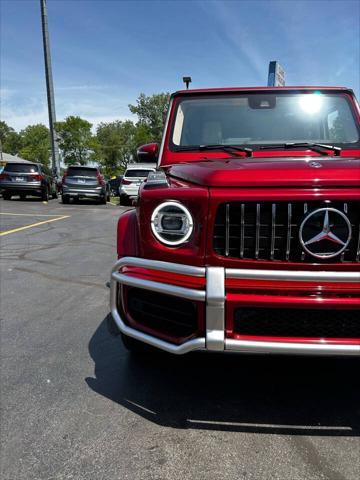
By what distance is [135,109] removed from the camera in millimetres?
63906

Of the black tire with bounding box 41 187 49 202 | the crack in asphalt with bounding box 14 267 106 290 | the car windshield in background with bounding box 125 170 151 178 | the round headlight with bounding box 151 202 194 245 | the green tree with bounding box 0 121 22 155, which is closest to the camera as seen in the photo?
the round headlight with bounding box 151 202 194 245

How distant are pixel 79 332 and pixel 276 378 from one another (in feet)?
5.55

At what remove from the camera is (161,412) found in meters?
2.48

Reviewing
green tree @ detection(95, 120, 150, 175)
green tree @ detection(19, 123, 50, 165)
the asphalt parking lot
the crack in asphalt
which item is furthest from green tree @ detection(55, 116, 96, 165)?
the asphalt parking lot

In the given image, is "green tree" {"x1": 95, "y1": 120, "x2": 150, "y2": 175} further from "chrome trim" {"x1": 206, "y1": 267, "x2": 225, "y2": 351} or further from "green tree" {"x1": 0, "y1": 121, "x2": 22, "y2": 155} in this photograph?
"chrome trim" {"x1": 206, "y1": 267, "x2": 225, "y2": 351}

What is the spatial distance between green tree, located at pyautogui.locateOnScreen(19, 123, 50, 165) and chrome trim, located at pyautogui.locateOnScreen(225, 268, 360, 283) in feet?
341

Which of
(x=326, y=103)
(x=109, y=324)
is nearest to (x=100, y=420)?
(x=109, y=324)

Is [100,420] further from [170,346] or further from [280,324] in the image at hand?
[280,324]

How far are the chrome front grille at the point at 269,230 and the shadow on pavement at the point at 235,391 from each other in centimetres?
59

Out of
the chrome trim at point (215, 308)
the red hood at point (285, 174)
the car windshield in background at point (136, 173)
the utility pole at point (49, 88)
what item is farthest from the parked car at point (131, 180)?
the chrome trim at point (215, 308)

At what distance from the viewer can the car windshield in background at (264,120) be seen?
3.39 metres

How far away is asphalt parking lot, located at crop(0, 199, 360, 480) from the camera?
2.04 metres

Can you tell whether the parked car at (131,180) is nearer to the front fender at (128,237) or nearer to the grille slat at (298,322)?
the front fender at (128,237)

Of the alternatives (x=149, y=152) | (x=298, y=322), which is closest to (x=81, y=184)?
(x=149, y=152)
